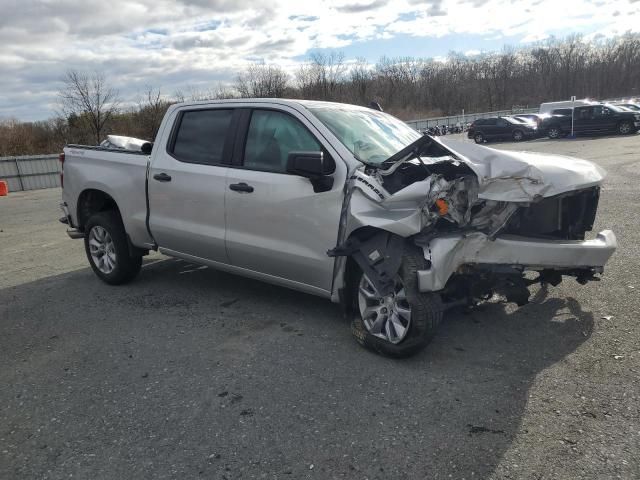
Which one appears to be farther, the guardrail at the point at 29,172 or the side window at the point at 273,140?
the guardrail at the point at 29,172

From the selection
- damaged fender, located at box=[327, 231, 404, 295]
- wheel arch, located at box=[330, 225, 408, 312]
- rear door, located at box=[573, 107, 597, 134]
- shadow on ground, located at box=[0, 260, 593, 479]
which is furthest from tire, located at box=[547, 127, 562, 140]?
damaged fender, located at box=[327, 231, 404, 295]

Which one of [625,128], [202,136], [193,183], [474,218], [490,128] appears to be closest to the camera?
[474,218]

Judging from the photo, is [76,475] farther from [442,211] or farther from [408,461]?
[442,211]

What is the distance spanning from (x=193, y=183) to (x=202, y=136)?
1.66ft

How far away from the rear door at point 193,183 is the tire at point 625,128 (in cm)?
2778

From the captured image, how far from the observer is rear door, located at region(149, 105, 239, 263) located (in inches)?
194

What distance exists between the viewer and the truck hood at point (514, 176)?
3.45 meters

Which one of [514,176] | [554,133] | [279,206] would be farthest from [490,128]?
[514,176]

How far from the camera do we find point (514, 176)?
3463 millimetres

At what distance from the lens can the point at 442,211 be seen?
3.59m

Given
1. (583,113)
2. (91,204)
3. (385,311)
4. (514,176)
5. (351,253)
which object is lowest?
(385,311)

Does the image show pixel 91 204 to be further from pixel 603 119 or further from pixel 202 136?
pixel 603 119

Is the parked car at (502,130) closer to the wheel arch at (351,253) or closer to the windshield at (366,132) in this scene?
the windshield at (366,132)

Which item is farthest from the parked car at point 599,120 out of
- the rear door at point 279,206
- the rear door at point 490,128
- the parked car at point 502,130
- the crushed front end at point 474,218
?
the rear door at point 279,206
